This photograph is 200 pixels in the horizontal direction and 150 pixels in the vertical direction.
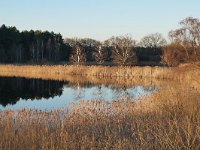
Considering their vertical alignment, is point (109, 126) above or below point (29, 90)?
above

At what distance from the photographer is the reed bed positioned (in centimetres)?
711

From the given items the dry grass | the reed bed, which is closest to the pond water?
the dry grass

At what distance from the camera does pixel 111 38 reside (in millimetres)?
80250

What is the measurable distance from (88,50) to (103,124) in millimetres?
65566

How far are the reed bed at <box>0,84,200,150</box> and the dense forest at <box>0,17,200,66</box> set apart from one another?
31959mm

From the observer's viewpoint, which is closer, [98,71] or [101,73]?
[101,73]

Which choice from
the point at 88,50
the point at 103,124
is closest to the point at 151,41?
the point at 88,50

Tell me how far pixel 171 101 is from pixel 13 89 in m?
17.0

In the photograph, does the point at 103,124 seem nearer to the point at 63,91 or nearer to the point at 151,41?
the point at 63,91

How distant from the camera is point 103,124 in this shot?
9664 millimetres

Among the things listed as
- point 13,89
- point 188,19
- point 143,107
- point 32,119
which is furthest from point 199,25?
point 32,119

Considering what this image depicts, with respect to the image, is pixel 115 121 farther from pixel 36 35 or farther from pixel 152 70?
pixel 36 35

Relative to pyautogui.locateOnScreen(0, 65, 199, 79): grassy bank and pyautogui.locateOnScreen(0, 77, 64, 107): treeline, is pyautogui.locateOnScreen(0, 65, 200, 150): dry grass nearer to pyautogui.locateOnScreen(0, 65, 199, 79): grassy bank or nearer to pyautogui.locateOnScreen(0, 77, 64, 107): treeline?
pyautogui.locateOnScreen(0, 77, 64, 107): treeline

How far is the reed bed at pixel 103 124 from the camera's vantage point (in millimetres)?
7113
